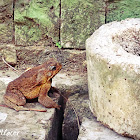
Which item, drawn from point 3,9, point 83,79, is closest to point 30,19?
point 3,9

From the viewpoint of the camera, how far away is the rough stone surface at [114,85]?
7.77 ft

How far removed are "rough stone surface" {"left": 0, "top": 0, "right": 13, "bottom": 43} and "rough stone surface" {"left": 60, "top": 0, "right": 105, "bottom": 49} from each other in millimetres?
733

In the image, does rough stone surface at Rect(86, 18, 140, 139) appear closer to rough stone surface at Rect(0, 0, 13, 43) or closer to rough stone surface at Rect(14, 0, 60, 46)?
rough stone surface at Rect(14, 0, 60, 46)

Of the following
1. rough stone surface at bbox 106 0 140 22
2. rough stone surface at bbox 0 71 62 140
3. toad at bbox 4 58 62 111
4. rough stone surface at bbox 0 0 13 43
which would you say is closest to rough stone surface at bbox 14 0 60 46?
rough stone surface at bbox 0 0 13 43

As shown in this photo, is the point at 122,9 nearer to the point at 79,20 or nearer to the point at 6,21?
the point at 79,20

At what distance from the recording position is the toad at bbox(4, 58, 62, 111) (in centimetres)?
306

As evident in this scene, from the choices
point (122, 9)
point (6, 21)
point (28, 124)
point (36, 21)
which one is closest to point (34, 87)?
point (28, 124)

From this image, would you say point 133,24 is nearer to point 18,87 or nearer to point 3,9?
point 18,87

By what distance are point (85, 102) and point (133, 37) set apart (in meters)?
0.96

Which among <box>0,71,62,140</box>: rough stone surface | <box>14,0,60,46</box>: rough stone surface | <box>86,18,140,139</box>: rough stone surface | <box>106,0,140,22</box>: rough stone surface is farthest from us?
<box>14,0,60,46</box>: rough stone surface

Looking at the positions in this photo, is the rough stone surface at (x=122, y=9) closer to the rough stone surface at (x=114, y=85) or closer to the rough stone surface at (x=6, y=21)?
the rough stone surface at (x=114, y=85)

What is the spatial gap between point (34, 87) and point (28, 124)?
471 mm

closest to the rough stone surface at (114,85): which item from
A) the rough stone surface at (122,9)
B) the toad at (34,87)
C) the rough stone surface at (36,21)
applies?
the toad at (34,87)

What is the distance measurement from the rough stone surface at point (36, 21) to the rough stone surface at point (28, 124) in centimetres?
108
